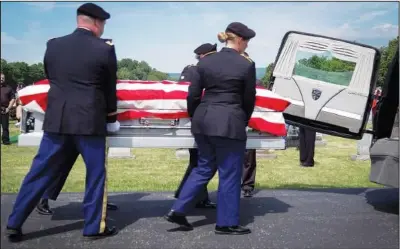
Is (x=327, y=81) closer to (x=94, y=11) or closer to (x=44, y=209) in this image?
(x=94, y=11)

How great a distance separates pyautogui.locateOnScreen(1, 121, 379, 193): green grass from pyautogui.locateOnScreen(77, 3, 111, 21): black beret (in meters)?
2.54

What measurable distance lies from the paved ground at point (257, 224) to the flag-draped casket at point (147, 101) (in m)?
0.83

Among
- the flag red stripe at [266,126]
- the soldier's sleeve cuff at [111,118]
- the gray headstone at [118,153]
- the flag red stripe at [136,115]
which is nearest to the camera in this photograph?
the soldier's sleeve cuff at [111,118]

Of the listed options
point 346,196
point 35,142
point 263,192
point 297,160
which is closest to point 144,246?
point 35,142

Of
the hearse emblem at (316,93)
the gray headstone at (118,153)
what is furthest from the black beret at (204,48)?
the gray headstone at (118,153)

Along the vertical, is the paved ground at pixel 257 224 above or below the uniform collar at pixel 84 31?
below

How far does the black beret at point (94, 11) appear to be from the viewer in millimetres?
3537

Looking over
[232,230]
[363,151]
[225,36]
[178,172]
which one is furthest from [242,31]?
[363,151]

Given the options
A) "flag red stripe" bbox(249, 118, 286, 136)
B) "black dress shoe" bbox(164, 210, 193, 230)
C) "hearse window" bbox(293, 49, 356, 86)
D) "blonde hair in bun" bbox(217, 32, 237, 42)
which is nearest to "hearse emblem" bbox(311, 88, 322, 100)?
"hearse window" bbox(293, 49, 356, 86)

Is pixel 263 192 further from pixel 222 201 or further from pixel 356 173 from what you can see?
pixel 356 173

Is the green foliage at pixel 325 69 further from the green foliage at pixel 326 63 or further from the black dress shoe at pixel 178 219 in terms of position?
the black dress shoe at pixel 178 219

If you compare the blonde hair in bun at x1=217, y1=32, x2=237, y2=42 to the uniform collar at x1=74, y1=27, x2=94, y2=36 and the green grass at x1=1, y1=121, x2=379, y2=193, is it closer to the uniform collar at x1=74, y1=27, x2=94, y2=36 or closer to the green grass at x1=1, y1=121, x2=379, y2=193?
the uniform collar at x1=74, y1=27, x2=94, y2=36

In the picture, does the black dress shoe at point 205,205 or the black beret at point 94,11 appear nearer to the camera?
the black beret at point 94,11

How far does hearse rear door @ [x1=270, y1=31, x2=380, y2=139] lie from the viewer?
480cm
